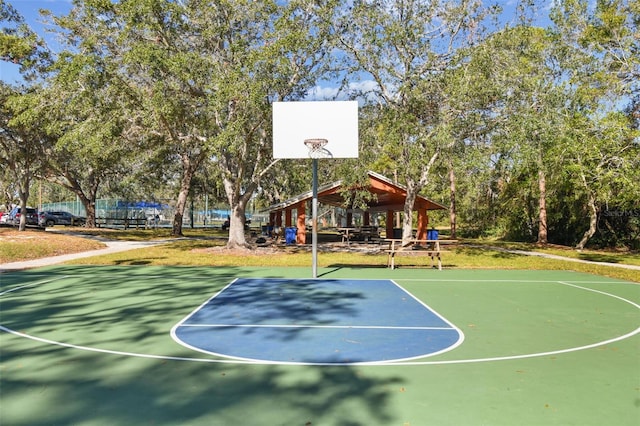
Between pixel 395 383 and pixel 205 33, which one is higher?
pixel 205 33

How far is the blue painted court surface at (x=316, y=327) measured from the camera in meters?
5.92

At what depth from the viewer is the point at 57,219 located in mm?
40969

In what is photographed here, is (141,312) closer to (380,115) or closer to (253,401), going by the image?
(253,401)

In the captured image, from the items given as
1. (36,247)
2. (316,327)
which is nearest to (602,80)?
(316,327)

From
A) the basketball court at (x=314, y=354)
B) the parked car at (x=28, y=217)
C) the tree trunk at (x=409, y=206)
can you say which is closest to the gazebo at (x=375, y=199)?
the tree trunk at (x=409, y=206)

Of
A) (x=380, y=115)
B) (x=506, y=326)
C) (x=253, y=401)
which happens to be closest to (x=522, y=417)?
(x=253, y=401)

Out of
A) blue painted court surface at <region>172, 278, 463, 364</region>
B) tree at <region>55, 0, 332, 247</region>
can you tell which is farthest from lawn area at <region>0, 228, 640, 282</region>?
blue painted court surface at <region>172, 278, 463, 364</region>

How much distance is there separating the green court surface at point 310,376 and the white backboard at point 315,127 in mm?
6297

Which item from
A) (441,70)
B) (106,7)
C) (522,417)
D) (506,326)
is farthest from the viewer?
(441,70)

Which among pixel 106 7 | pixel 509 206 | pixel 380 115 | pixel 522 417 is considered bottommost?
pixel 522 417

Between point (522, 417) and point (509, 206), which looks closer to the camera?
point (522, 417)

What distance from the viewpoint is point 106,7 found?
18.1m

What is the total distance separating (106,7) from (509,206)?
92.9ft

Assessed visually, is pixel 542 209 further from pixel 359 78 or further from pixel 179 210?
pixel 179 210
